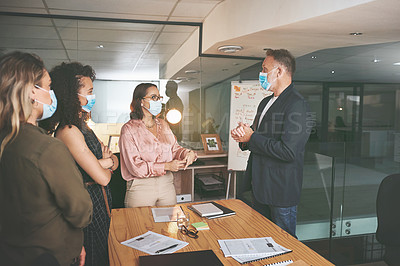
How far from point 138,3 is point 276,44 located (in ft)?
5.75

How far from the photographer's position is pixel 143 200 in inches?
94.5

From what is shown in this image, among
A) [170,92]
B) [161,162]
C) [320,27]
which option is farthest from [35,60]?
[170,92]

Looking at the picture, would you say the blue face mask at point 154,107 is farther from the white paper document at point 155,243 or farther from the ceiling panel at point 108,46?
the ceiling panel at point 108,46

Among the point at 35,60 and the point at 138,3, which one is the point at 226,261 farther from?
the point at 138,3

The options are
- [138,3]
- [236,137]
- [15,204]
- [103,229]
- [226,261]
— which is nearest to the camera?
[15,204]

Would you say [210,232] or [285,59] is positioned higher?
[285,59]

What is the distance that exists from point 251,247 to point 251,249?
23 millimetres

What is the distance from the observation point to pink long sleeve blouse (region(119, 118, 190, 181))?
7.82ft

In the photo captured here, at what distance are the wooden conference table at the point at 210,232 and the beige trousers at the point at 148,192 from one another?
13.7 inches

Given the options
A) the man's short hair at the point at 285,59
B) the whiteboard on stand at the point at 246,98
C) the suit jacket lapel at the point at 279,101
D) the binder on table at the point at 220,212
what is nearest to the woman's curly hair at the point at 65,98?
the binder on table at the point at 220,212

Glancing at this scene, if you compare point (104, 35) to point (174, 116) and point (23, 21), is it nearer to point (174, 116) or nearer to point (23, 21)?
point (23, 21)

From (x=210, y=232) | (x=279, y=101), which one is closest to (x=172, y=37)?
(x=279, y=101)

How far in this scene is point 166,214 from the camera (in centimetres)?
193

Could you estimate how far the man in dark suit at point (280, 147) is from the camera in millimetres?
2068
